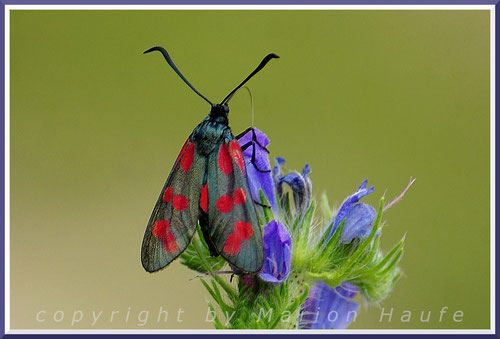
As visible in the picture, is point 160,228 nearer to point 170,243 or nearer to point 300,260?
point 170,243

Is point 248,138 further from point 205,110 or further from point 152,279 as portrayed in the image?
point 205,110

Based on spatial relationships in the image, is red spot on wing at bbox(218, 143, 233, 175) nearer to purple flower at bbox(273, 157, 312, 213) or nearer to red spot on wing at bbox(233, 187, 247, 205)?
red spot on wing at bbox(233, 187, 247, 205)

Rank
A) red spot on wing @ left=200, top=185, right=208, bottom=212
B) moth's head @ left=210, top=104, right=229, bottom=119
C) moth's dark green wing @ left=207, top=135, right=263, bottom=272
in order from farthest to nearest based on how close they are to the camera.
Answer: moth's head @ left=210, top=104, right=229, bottom=119
red spot on wing @ left=200, top=185, right=208, bottom=212
moth's dark green wing @ left=207, top=135, right=263, bottom=272

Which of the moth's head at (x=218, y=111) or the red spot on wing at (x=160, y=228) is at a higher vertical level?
the moth's head at (x=218, y=111)

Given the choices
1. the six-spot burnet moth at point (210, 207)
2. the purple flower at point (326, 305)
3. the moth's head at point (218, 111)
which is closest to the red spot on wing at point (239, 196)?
the six-spot burnet moth at point (210, 207)

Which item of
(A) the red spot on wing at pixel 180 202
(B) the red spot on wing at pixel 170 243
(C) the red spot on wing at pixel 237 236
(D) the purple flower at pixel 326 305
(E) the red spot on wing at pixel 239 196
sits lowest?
(D) the purple flower at pixel 326 305

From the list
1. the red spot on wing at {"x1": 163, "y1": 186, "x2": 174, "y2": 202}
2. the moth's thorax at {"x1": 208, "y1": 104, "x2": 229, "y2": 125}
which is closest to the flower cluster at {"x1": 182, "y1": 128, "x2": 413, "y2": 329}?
the moth's thorax at {"x1": 208, "y1": 104, "x2": 229, "y2": 125}

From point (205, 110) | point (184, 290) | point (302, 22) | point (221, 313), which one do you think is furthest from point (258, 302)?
point (302, 22)

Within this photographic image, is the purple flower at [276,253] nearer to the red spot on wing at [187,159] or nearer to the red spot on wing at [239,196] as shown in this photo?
the red spot on wing at [239,196]
